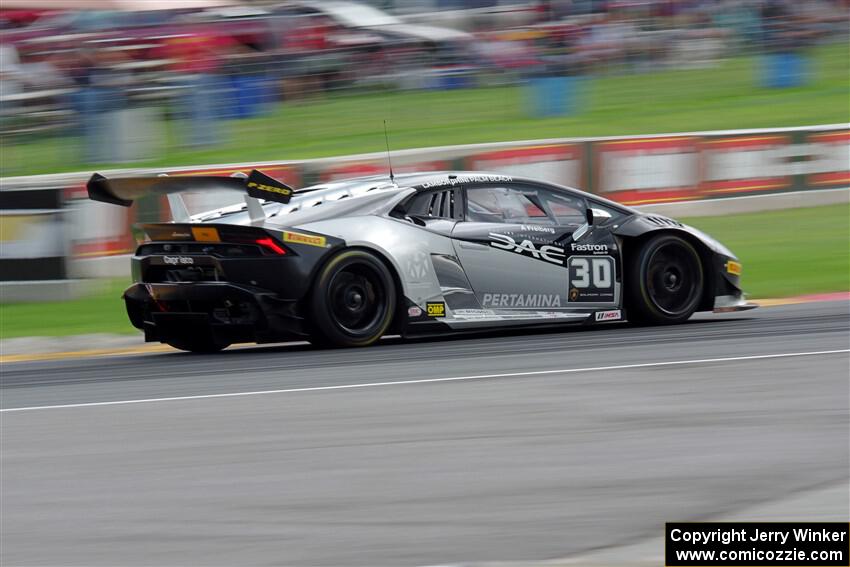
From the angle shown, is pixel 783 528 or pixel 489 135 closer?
pixel 783 528

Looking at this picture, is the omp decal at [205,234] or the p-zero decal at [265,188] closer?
the p-zero decal at [265,188]

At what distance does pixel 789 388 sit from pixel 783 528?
3.07m

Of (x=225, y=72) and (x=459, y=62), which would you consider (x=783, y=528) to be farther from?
(x=459, y=62)

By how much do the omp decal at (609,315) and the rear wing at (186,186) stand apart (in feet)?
8.09

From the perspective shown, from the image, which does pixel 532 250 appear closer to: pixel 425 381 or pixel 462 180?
pixel 462 180

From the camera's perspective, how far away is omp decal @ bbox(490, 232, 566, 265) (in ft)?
30.1

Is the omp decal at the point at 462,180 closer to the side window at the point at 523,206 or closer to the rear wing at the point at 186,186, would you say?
the side window at the point at 523,206

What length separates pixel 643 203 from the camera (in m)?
16.7

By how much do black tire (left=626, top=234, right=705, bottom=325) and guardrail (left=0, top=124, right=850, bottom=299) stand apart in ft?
19.0

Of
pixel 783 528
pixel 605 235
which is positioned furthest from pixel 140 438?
pixel 605 235

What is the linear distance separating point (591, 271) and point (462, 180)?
3.79 ft

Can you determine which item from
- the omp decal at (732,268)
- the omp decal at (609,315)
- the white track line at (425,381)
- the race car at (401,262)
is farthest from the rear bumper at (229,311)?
the omp decal at (732,268)

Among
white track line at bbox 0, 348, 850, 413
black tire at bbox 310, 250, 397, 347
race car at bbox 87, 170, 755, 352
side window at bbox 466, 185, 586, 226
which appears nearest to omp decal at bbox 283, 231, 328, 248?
race car at bbox 87, 170, 755, 352

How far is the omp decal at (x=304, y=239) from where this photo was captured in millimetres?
8508
